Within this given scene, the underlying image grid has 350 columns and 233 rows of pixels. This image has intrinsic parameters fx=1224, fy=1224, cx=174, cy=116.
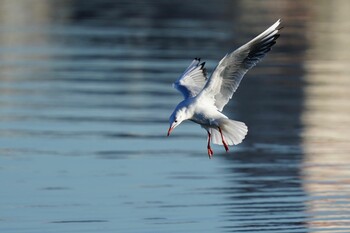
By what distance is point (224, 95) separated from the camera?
11.9 m

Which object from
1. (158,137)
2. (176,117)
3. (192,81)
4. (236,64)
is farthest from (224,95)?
(158,137)

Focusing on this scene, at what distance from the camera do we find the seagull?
454 inches

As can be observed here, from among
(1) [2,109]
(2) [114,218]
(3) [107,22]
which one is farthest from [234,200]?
(3) [107,22]

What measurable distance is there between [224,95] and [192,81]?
2.96 ft

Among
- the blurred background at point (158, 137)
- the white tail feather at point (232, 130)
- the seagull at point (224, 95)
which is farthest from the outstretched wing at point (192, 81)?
the blurred background at point (158, 137)

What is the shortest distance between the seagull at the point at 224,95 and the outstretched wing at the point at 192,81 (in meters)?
0.53

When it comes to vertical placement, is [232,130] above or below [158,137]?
above

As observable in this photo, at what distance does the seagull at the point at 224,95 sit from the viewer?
11.5m

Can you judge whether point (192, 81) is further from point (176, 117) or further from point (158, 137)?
point (158, 137)

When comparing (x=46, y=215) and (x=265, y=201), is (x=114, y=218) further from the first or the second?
(x=265, y=201)

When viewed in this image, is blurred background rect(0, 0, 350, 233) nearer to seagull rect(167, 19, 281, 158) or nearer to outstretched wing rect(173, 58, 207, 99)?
seagull rect(167, 19, 281, 158)

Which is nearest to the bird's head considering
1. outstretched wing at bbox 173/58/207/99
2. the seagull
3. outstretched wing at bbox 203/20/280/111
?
the seagull

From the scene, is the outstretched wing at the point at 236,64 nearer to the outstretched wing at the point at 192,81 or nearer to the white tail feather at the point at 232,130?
the white tail feather at the point at 232,130

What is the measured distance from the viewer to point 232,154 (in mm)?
15711
